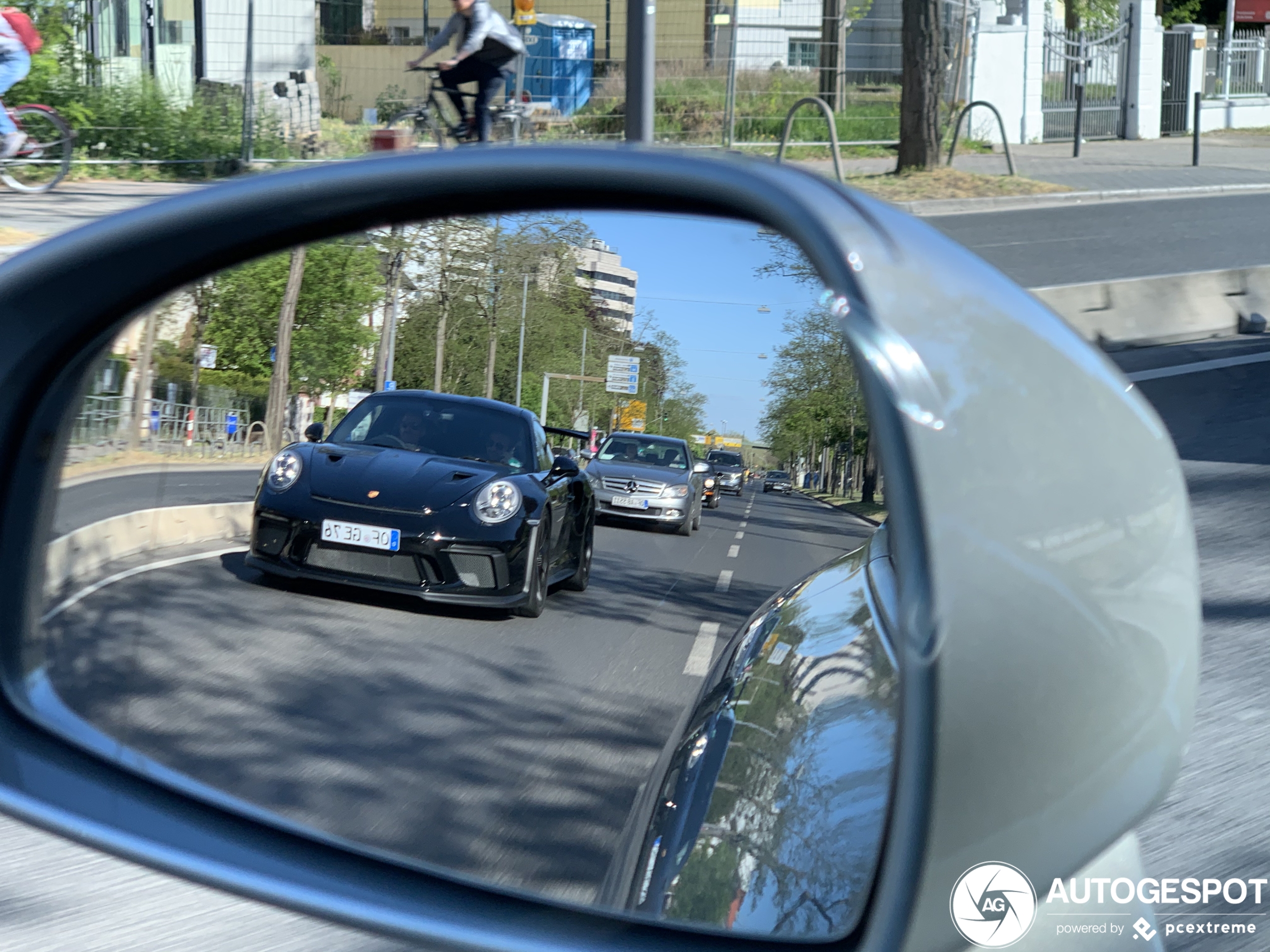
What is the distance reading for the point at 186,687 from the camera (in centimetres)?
135

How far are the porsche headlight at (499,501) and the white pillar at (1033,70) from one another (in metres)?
32.1

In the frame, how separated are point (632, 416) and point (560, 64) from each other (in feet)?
67.5

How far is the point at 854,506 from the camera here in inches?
42.4

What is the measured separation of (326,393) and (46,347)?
1.60ft

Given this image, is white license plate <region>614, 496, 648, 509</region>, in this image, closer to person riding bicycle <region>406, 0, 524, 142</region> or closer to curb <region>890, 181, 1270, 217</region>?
person riding bicycle <region>406, 0, 524, 142</region>

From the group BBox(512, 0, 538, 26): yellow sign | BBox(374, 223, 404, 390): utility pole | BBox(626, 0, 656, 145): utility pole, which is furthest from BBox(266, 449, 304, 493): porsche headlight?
BBox(512, 0, 538, 26): yellow sign

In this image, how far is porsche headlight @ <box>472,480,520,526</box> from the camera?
4.18ft

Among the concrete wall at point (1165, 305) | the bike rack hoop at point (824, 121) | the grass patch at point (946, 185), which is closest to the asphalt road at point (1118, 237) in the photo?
the grass patch at point (946, 185)

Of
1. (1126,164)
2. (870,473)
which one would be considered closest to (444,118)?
(870,473)

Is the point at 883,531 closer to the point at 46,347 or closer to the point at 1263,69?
the point at 46,347

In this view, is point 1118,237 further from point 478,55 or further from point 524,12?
point 524,12

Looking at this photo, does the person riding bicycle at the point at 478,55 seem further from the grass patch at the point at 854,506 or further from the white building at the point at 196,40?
the grass patch at the point at 854,506

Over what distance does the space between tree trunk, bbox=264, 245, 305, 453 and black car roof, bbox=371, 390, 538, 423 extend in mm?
195

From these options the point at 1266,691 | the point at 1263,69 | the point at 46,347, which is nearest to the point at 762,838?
the point at 46,347
